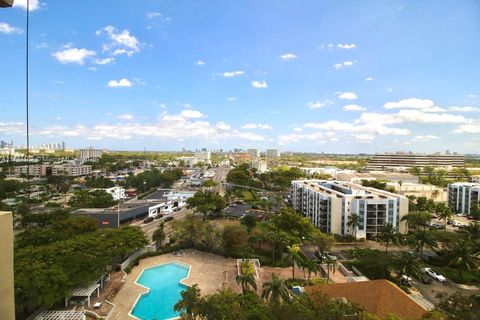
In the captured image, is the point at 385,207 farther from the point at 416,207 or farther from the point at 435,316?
the point at 435,316

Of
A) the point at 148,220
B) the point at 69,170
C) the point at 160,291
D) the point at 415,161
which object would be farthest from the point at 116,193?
the point at 415,161

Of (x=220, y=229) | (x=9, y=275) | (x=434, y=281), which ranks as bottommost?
(x=434, y=281)

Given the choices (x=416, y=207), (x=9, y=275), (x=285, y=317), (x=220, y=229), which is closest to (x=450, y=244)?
(x=416, y=207)

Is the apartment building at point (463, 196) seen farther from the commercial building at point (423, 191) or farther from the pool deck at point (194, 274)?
the pool deck at point (194, 274)

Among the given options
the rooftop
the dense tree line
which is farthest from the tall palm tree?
the dense tree line

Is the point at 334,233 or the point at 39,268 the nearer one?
the point at 39,268

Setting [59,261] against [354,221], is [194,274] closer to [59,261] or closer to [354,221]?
[59,261]
